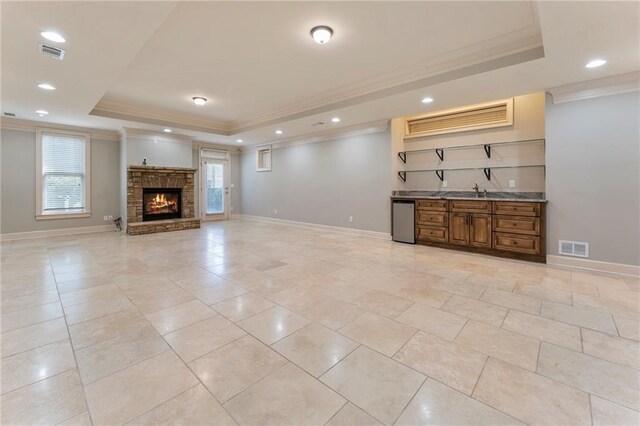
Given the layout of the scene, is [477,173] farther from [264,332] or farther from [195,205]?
[195,205]

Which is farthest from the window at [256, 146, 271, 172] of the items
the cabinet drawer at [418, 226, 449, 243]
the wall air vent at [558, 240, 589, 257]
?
the wall air vent at [558, 240, 589, 257]

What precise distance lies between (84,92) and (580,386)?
21.1 feet

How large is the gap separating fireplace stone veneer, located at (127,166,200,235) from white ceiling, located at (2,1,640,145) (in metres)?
1.86

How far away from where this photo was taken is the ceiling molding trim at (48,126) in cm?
597

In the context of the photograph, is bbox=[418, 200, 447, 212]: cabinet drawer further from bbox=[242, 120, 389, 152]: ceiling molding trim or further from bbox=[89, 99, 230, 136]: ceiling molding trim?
bbox=[89, 99, 230, 136]: ceiling molding trim

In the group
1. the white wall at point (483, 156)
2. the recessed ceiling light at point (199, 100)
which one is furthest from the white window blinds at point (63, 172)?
the white wall at point (483, 156)

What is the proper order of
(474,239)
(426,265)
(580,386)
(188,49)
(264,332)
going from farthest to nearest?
1. (474,239)
2. (426,265)
3. (188,49)
4. (264,332)
5. (580,386)

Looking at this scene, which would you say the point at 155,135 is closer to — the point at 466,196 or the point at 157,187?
the point at 157,187

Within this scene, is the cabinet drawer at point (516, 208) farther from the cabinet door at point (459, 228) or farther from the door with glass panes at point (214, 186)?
the door with glass panes at point (214, 186)

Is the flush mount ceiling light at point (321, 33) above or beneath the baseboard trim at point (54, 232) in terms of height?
above

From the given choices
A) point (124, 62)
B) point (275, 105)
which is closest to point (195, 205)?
point (275, 105)

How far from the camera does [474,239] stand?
4.88 meters

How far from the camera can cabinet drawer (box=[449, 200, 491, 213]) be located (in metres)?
4.72

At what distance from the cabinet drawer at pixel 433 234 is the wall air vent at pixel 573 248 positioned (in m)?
1.62
